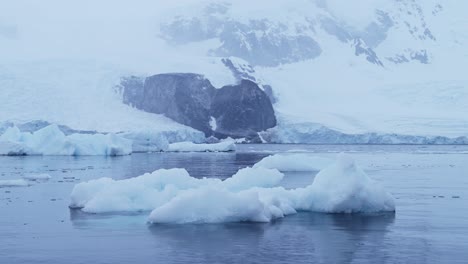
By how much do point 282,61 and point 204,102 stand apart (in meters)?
34.1

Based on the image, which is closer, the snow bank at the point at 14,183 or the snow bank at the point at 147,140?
the snow bank at the point at 14,183

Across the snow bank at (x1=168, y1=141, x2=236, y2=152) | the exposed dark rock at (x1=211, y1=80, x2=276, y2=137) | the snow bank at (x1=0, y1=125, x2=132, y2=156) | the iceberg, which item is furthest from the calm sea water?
the exposed dark rock at (x1=211, y1=80, x2=276, y2=137)

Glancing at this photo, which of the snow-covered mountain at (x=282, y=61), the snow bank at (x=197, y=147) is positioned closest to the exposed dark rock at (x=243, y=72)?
the snow-covered mountain at (x=282, y=61)

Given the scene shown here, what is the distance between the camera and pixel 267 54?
345ft

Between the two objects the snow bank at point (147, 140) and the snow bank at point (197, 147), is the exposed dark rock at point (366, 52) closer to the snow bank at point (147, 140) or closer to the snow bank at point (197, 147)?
the snow bank at point (197, 147)

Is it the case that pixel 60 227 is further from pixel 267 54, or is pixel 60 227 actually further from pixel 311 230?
pixel 267 54

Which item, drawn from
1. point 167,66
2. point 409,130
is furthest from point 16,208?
point 167,66

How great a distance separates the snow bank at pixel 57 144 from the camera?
4462 centimetres

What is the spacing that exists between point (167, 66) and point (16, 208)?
65843 mm

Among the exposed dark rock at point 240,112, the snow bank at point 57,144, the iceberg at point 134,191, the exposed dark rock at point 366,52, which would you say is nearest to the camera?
the iceberg at point 134,191

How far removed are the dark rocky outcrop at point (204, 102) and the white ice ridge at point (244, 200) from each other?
55.7m

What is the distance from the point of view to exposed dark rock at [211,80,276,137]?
7231 cm

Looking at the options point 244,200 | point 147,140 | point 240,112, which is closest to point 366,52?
point 240,112

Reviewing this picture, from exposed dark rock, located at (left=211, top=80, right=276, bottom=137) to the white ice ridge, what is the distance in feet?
183
